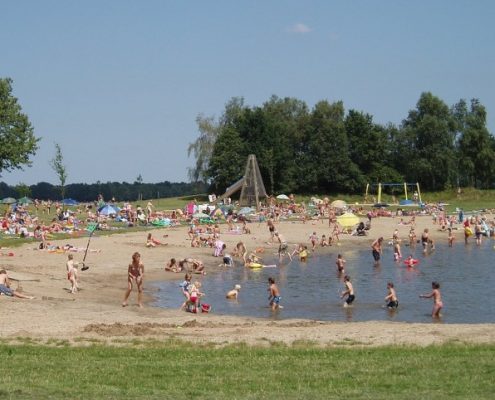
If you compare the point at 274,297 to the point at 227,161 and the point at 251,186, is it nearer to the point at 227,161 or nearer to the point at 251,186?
the point at 251,186

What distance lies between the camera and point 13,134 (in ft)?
179

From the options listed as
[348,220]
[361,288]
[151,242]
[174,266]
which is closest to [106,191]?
[348,220]

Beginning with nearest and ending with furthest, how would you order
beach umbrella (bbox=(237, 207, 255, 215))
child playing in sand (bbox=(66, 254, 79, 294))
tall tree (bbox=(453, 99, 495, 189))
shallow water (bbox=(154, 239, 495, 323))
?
1. shallow water (bbox=(154, 239, 495, 323))
2. child playing in sand (bbox=(66, 254, 79, 294))
3. beach umbrella (bbox=(237, 207, 255, 215))
4. tall tree (bbox=(453, 99, 495, 189))

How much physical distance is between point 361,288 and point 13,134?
1343 inches

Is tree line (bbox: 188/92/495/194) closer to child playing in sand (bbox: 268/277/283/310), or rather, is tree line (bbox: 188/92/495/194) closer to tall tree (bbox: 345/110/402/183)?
tall tree (bbox: 345/110/402/183)

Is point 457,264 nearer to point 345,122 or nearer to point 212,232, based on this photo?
point 212,232

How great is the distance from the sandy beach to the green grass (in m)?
1.13

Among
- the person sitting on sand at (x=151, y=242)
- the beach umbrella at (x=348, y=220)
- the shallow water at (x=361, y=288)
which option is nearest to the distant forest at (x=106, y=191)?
the beach umbrella at (x=348, y=220)

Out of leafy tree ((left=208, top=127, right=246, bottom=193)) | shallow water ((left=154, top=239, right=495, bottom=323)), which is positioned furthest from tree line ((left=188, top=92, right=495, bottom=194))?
shallow water ((left=154, top=239, right=495, bottom=323))

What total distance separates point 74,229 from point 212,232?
692 centimetres

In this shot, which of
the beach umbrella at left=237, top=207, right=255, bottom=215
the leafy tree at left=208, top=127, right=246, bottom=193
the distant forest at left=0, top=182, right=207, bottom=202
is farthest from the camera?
the distant forest at left=0, top=182, right=207, bottom=202

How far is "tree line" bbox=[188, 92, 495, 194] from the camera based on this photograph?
233ft

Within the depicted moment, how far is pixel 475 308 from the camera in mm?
22391

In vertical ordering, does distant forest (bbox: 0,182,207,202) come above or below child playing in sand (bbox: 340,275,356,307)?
above
